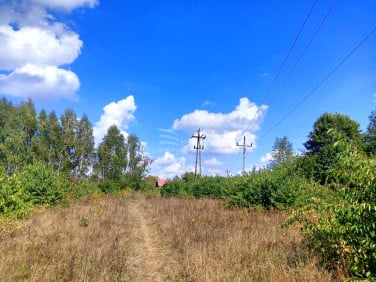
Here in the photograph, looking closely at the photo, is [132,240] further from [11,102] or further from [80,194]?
[11,102]

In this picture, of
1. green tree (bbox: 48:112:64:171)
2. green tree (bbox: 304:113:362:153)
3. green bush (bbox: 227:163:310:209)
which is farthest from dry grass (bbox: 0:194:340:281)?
green tree (bbox: 48:112:64:171)

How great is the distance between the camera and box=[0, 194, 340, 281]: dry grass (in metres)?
5.96

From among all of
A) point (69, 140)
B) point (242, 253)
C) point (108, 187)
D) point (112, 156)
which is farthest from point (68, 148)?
point (242, 253)

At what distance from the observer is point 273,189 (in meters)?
14.0

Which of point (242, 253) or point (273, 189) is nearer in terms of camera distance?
point (242, 253)

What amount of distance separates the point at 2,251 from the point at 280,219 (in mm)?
8283

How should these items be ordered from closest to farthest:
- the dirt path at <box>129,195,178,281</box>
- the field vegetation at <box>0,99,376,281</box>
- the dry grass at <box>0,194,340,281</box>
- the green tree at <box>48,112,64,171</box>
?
the field vegetation at <box>0,99,376,281</box>, the dry grass at <box>0,194,340,281</box>, the dirt path at <box>129,195,178,281</box>, the green tree at <box>48,112,64,171</box>

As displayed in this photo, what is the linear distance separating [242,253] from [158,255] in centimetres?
247

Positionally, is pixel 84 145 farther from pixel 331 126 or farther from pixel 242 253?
pixel 242 253

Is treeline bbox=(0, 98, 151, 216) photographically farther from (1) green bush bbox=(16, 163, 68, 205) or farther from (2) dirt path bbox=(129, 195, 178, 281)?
(2) dirt path bbox=(129, 195, 178, 281)

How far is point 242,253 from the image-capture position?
718cm

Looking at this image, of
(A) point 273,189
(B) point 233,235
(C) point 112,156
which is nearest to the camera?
(B) point 233,235

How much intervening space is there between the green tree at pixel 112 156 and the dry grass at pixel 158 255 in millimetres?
38217

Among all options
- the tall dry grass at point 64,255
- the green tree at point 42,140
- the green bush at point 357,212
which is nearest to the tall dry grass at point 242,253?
the green bush at point 357,212
